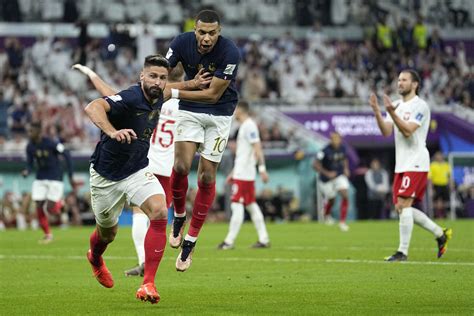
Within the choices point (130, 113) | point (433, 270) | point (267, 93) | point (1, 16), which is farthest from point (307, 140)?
point (130, 113)

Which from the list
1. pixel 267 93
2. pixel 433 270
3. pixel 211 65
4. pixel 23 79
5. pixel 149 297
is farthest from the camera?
pixel 267 93

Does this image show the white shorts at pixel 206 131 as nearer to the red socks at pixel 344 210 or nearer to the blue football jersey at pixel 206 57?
the blue football jersey at pixel 206 57

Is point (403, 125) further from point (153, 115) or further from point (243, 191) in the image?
point (153, 115)

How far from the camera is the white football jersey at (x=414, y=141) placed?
1530 cm

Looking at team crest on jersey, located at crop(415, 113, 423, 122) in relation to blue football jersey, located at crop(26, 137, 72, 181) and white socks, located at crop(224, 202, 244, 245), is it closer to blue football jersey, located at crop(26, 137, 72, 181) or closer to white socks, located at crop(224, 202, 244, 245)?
white socks, located at crop(224, 202, 244, 245)

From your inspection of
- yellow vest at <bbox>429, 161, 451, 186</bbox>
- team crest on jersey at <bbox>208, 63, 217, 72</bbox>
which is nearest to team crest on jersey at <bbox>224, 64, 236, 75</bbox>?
team crest on jersey at <bbox>208, 63, 217, 72</bbox>

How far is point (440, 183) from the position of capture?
33031 mm

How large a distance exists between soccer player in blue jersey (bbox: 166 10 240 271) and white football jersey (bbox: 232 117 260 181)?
674cm

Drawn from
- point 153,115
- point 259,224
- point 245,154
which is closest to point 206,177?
point 153,115

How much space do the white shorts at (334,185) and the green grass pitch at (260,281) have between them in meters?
7.78

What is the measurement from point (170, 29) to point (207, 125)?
25184 millimetres

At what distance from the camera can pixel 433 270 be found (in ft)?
44.1

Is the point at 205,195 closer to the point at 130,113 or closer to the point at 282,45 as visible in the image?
the point at 130,113

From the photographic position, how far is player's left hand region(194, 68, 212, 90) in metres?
11.8
